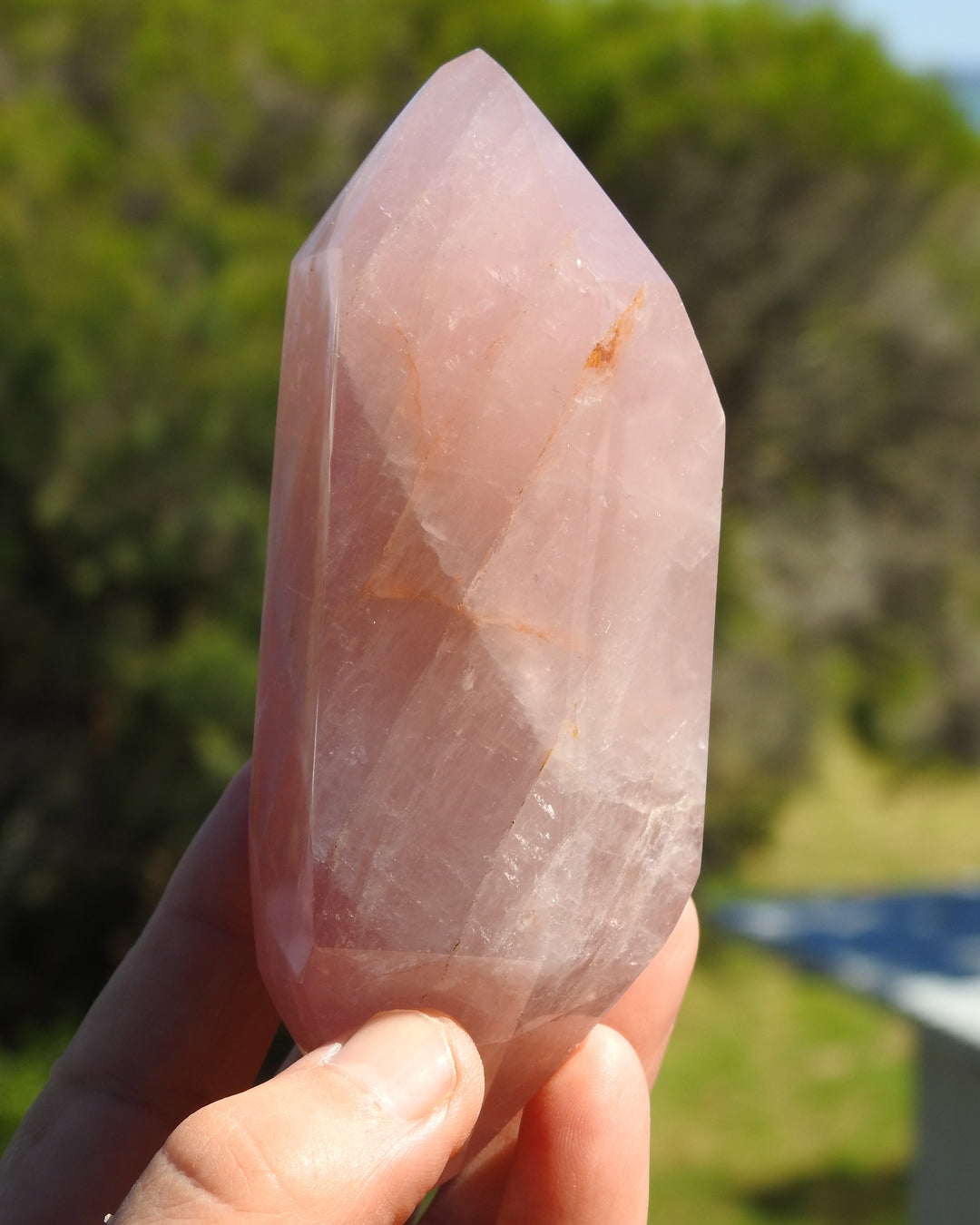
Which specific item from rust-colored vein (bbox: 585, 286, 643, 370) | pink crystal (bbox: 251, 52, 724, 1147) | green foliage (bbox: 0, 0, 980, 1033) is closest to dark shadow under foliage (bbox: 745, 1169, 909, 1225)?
green foliage (bbox: 0, 0, 980, 1033)

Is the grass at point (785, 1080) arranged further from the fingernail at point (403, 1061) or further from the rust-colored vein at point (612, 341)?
the rust-colored vein at point (612, 341)

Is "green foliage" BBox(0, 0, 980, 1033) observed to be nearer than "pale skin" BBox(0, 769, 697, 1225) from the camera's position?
No

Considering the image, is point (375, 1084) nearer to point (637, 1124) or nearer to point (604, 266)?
point (637, 1124)

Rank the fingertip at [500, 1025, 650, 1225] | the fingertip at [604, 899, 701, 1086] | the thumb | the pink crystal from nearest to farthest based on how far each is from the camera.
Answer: the thumb < the pink crystal < the fingertip at [500, 1025, 650, 1225] < the fingertip at [604, 899, 701, 1086]

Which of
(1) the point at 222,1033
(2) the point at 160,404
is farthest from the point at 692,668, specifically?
(2) the point at 160,404

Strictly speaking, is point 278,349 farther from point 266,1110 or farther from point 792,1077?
point 266,1110

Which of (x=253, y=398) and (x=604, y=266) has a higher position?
(x=604, y=266)

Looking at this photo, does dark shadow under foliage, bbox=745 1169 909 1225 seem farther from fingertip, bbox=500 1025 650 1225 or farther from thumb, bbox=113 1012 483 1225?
thumb, bbox=113 1012 483 1225

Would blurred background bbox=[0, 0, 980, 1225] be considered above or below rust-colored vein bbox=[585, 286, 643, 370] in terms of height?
below
